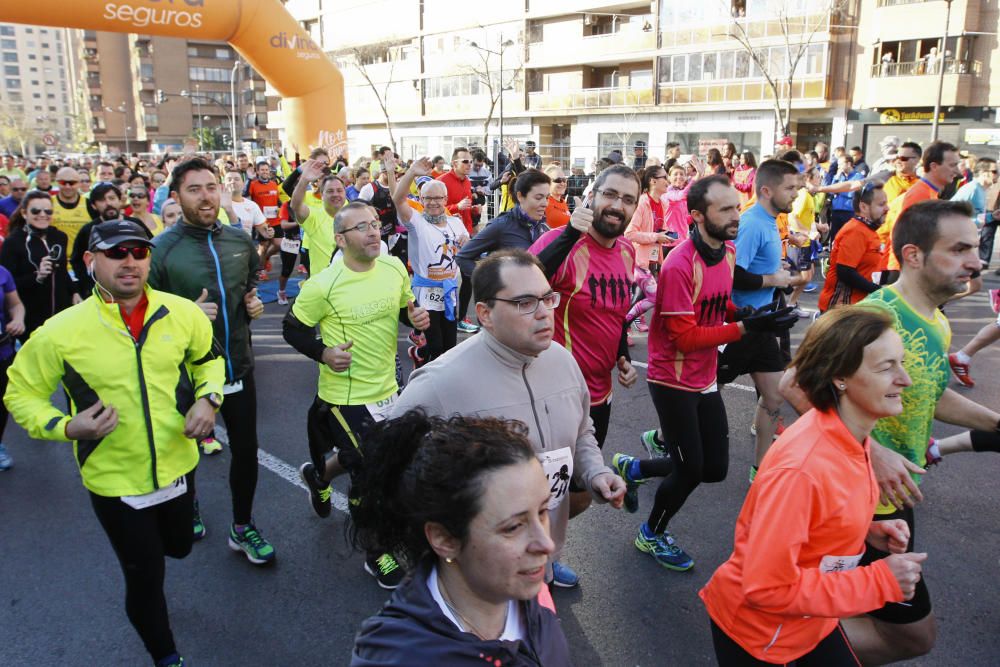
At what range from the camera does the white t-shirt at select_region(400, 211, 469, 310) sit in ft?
22.2

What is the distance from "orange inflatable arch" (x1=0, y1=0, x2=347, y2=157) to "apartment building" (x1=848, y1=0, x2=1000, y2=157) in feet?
85.3

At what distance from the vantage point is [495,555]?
1499 mm

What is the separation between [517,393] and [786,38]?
36.0 metres

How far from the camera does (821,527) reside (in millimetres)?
2170

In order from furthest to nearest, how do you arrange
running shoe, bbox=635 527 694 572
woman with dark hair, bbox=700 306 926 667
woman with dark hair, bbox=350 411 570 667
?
running shoe, bbox=635 527 694 572, woman with dark hair, bbox=700 306 926 667, woman with dark hair, bbox=350 411 570 667

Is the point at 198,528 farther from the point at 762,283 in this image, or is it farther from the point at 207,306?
the point at 762,283

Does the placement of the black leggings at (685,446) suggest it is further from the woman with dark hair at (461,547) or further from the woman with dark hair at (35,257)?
the woman with dark hair at (35,257)

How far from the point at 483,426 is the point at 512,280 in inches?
43.3

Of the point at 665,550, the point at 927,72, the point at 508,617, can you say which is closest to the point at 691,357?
the point at 665,550

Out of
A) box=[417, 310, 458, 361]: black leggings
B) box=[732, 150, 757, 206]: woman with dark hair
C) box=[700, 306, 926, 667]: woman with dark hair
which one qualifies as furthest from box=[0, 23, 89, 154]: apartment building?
box=[700, 306, 926, 667]: woman with dark hair

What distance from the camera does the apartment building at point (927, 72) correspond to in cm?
3105

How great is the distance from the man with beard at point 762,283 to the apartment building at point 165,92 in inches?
3279

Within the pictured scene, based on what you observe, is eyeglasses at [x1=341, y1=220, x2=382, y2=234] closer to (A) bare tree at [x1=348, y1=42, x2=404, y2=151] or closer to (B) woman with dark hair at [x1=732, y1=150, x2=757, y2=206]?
(B) woman with dark hair at [x1=732, y1=150, x2=757, y2=206]

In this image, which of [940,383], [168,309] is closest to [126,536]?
[168,309]
